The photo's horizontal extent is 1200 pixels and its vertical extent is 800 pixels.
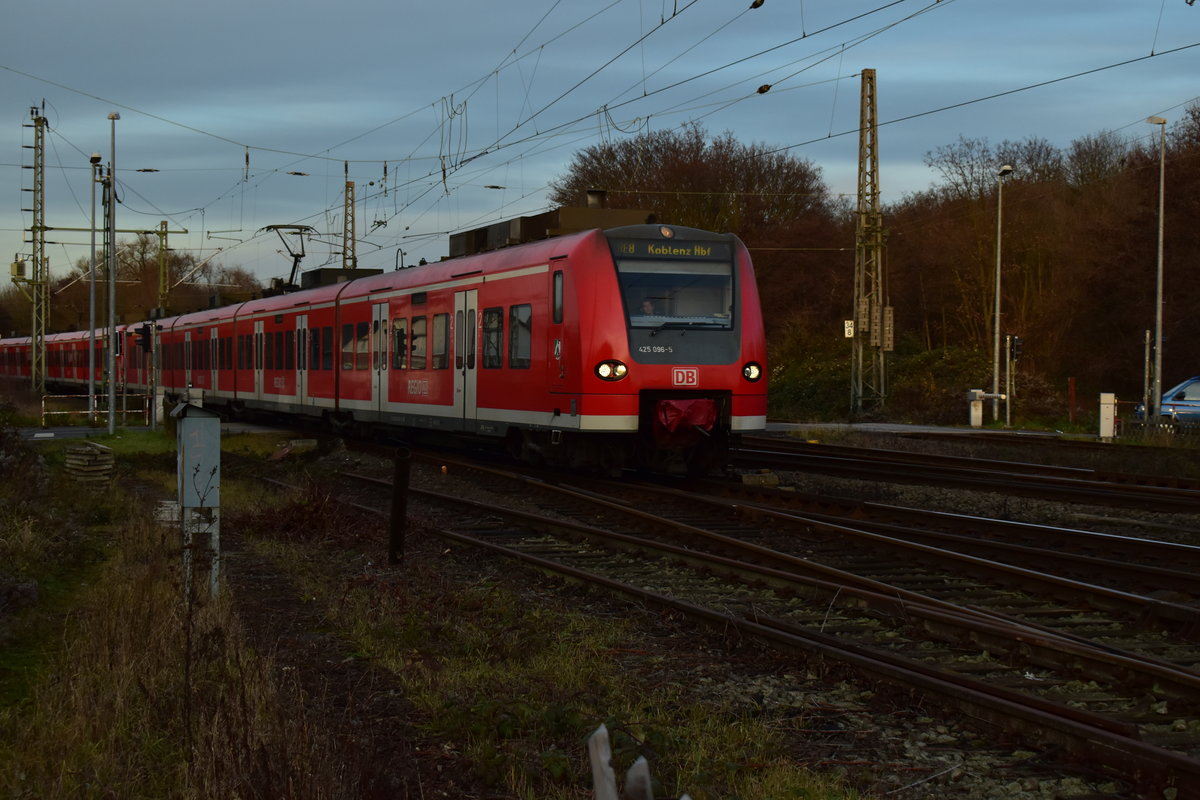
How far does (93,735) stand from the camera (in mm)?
5199

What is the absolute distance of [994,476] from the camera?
53.4ft

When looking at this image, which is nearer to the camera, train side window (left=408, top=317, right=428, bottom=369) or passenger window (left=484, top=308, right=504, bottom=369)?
passenger window (left=484, top=308, right=504, bottom=369)

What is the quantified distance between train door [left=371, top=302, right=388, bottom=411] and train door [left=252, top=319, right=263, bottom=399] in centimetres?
853

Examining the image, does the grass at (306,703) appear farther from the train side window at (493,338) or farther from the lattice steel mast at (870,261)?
the lattice steel mast at (870,261)

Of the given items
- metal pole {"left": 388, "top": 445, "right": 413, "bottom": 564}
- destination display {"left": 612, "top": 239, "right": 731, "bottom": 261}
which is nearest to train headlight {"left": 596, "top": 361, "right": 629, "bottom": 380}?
destination display {"left": 612, "top": 239, "right": 731, "bottom": 261}

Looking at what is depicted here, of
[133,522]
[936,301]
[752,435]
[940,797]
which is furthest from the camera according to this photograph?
[936,301]

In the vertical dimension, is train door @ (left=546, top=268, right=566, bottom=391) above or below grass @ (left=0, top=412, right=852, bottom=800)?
above

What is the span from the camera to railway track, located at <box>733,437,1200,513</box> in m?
14.1

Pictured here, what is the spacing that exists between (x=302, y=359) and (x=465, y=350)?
31.7 feet

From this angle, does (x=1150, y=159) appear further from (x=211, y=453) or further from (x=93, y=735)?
(x=93, y=735)

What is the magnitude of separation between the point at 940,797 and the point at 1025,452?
1864 cm

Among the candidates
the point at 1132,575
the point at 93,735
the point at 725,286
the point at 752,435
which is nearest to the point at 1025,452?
the point at 752,435

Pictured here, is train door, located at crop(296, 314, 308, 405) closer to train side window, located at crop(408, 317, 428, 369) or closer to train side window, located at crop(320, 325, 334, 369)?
train side window, located at crop(320, 325, 334, 369)

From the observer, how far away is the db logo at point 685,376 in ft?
49.4
